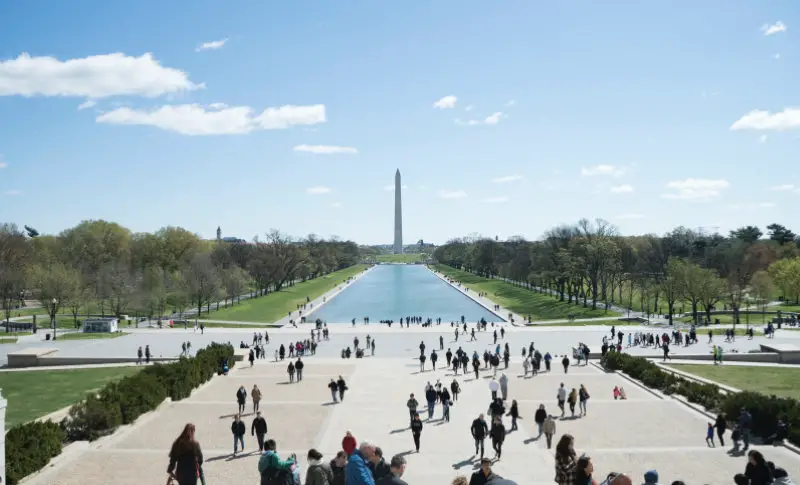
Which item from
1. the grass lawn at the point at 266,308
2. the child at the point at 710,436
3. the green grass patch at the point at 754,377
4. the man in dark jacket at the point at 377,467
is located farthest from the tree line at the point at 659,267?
the man in dark jacket at the point at 377,467

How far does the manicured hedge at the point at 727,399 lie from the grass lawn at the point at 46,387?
25081 millimetres

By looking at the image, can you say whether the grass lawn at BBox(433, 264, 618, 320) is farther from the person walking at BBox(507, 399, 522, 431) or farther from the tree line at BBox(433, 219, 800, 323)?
the person walking at BBox(507, 399, 522, 431)

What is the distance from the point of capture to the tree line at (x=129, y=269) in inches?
2348

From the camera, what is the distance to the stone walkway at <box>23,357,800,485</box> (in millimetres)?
15094

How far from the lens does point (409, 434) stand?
61.4ft

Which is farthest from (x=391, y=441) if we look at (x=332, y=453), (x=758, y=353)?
(x=758, y=353)

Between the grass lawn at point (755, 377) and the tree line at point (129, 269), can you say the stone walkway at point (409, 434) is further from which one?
the tree line at point (129, 269)

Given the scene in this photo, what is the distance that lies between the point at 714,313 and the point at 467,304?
28.6m

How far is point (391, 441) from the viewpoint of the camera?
707 inches

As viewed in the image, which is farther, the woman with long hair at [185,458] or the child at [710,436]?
the child at [710,436]

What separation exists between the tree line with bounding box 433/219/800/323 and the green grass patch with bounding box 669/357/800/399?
22457mm

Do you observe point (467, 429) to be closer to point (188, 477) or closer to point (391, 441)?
point (391, 441)

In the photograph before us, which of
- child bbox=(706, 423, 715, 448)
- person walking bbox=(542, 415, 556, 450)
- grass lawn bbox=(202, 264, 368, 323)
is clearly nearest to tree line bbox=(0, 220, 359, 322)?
grass lawn bbox=(202, 264, 368, 323)

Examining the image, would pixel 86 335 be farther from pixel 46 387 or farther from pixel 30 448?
pixel 30 448
